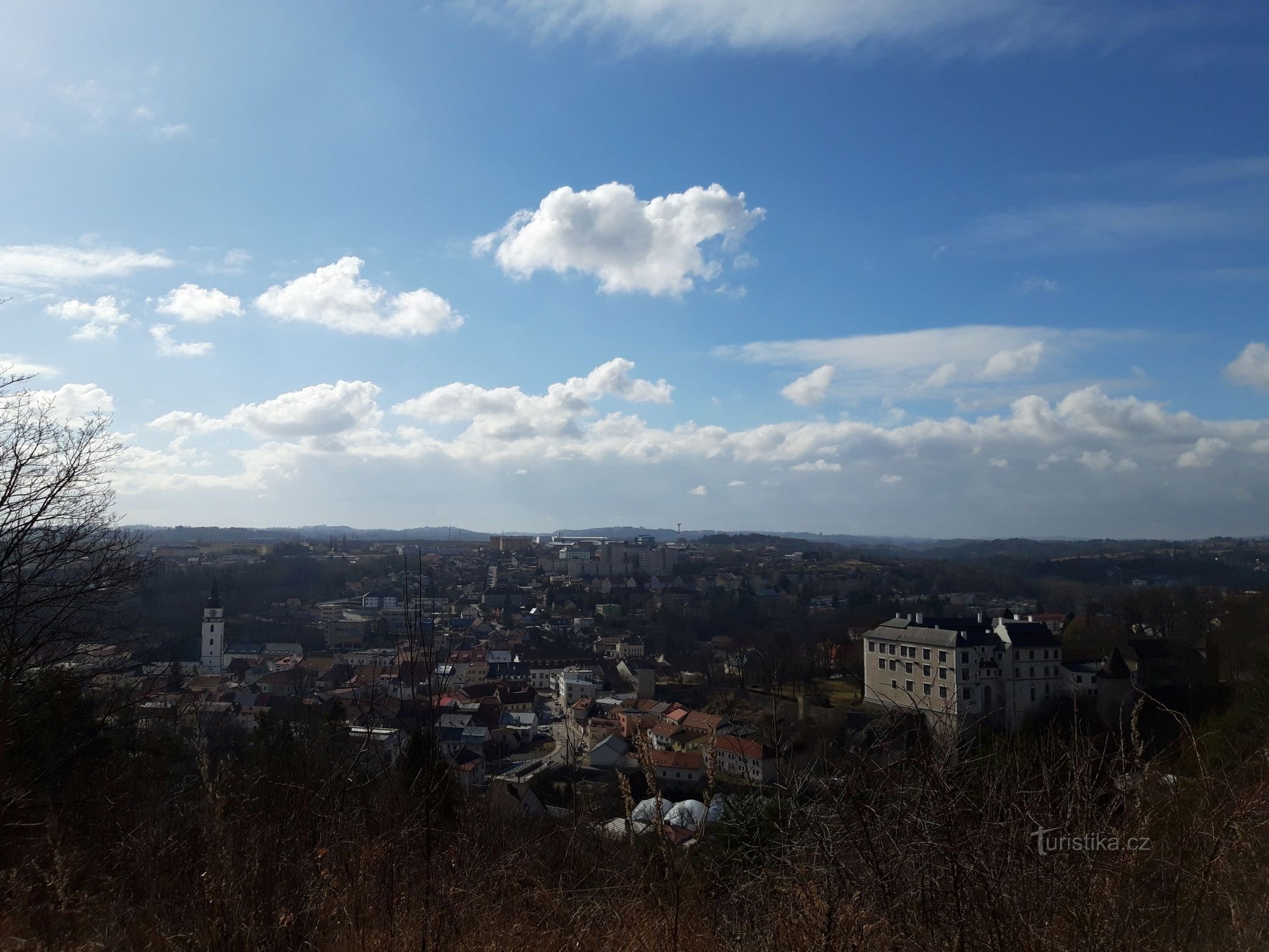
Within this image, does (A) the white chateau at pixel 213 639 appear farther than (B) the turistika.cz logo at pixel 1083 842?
Yes

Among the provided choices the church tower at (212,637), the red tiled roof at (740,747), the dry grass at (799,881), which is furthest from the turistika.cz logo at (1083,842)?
the church tower at (212,637)

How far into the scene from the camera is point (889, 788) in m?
2.29

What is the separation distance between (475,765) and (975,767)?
29.4 feet

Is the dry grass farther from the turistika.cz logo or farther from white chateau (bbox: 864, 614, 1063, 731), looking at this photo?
white chateau (bbox: 864, 614, 1063, 731)

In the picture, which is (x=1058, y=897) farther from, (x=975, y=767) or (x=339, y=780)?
(x=339, y=780)

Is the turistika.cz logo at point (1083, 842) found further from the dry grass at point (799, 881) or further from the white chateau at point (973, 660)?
the white chateau at point (973, 660)

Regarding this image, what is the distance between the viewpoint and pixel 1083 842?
2.03 meters

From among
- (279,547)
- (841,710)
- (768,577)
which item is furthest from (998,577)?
(279,547)

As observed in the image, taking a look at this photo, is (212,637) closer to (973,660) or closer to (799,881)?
(973,660)

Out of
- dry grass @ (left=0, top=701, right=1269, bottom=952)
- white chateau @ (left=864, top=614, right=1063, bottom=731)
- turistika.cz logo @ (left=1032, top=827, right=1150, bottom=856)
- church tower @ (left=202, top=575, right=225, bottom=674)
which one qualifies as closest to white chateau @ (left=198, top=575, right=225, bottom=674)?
church tower @ (left=202, top=575, right=225, bottom=674)

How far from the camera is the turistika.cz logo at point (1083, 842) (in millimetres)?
2001

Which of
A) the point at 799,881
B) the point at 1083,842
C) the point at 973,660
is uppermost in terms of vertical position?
the point at 1083,842

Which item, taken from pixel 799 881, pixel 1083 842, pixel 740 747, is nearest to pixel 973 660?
pixel 1083 842

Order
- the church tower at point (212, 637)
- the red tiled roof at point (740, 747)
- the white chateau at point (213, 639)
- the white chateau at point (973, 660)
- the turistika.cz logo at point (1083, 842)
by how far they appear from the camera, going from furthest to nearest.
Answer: the church tower at point (212, 637) < the white chateau at point (213, 639) < the white chateau at point (973, 660) < the red tiled roof at point (740, 747) < the turistika.cz logo at point (1083, 842)
